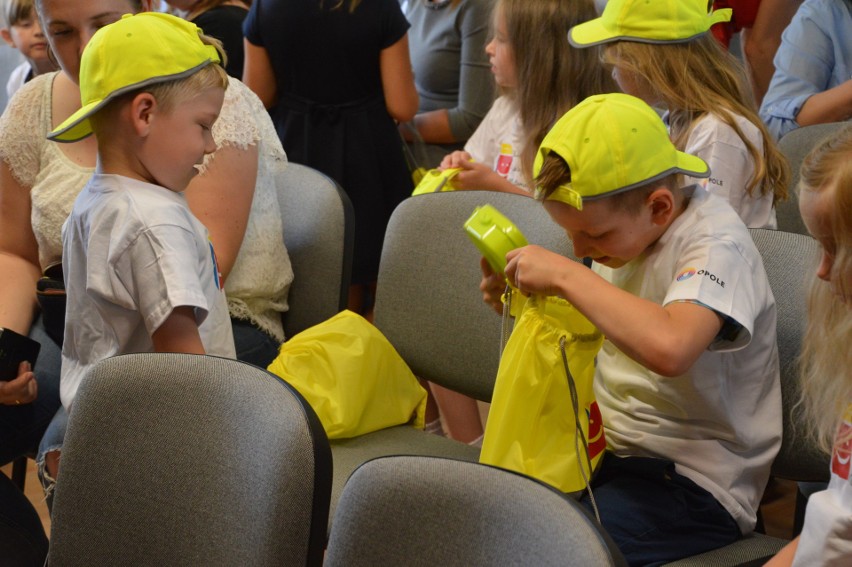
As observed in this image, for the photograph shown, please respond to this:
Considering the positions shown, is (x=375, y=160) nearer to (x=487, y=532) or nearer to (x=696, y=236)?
(x=696, y=236)

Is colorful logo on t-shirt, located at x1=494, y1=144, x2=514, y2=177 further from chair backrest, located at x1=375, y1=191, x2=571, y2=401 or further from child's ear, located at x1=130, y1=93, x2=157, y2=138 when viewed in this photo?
child's ear, located at x1=130, y1=93, x2=157, y2=138

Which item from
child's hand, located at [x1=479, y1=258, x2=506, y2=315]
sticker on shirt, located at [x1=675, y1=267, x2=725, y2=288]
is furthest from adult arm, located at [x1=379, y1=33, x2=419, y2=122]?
sticker on shirt, located at [x1=675, y1=267, x2=725, y2=288]

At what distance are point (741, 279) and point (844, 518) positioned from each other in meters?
0.45

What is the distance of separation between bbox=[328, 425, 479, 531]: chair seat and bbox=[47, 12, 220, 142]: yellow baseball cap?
74cm

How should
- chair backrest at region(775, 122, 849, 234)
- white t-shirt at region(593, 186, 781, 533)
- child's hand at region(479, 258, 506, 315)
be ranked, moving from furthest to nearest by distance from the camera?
chair backrest at region(775, 122, 849, 234), child's hand at region(479, 258, 506, 315), white t-shirt at region(593, 186, 781, 533)

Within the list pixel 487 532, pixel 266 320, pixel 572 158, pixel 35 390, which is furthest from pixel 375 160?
pixel 487 532

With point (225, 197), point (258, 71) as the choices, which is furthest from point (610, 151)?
point (258, 71)

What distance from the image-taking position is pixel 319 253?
225 cm

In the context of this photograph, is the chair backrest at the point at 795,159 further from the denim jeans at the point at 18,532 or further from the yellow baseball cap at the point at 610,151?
the denim jeans at the point at 18,532

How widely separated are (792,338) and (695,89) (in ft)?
2.10

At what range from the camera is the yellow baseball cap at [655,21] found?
2.11 meters

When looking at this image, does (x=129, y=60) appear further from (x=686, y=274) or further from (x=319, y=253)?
(x=686, y=274)

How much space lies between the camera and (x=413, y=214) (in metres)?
2.19

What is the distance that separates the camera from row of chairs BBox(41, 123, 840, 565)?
116cm
